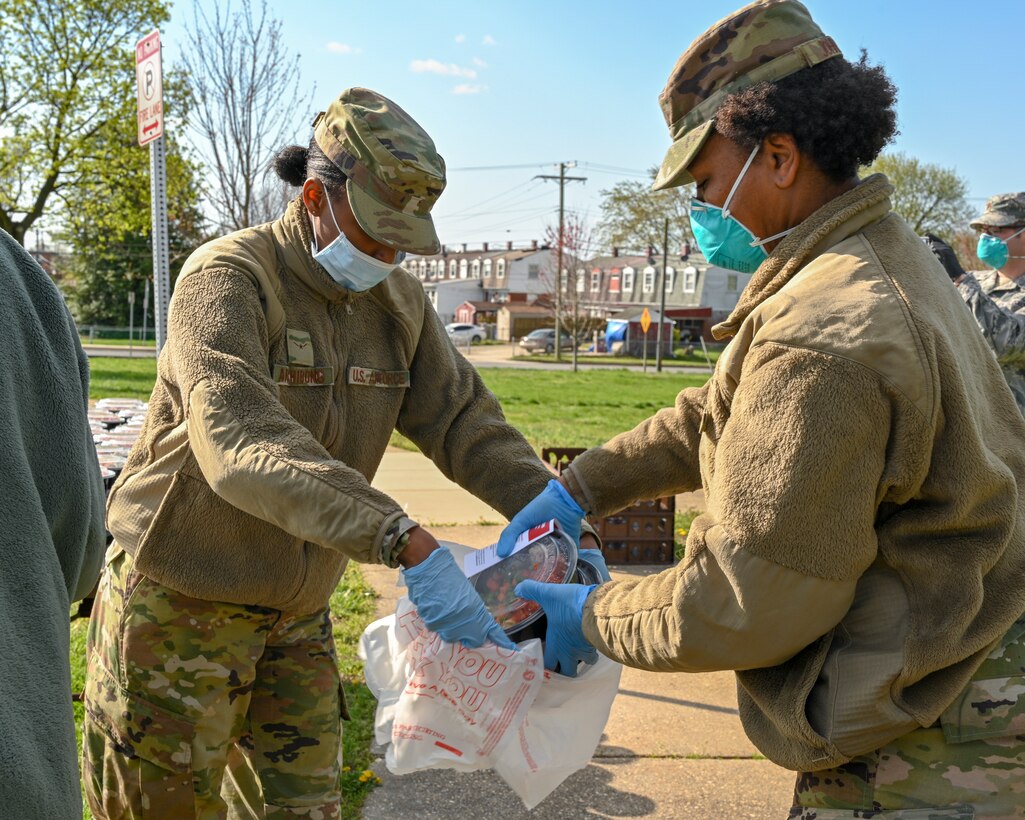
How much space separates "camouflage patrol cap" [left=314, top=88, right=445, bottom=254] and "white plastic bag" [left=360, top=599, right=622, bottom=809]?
1.02 m

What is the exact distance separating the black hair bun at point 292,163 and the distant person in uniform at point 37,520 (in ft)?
4.55

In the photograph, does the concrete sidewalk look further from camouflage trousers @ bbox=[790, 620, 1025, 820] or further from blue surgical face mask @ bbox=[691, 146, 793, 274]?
blue surgical face mask @ bbox=[691, 146, 793, 274]

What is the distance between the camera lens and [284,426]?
2.22 metres

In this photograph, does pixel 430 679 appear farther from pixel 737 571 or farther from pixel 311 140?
pixel 311 140

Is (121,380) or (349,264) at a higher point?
(349,264)

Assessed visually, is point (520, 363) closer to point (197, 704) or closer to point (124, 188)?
point (124, 188)

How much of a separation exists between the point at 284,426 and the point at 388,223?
2.12 feet

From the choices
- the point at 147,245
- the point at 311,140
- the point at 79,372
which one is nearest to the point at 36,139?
the point at 311,140

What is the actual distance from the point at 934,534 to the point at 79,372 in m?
1.46

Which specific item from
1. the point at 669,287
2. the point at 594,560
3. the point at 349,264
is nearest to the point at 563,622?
the point at 594,560

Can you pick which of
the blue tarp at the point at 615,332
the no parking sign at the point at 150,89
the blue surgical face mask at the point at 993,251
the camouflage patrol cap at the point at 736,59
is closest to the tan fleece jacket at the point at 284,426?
the camouflage patrol cap at the point at 736,59

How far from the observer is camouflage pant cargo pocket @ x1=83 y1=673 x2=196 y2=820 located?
2467 millimetres

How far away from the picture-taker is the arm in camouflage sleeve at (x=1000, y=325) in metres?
4.87

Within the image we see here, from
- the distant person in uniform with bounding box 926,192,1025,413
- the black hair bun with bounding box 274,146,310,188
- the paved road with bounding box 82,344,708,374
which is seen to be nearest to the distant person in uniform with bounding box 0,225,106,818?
the black hair bun with bounding box 274,146,310,188
